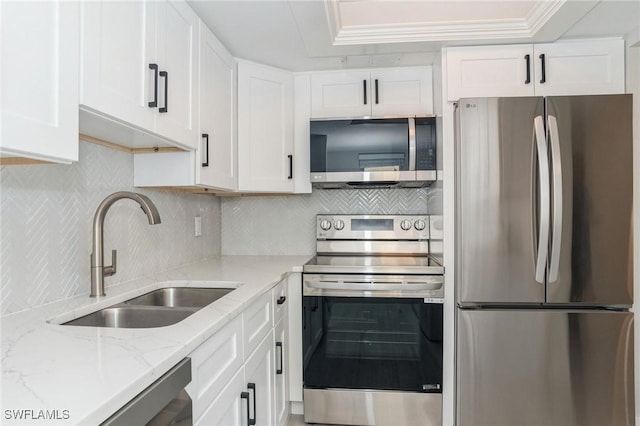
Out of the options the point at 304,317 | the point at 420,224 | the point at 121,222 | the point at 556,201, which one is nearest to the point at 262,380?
the point at 304,317

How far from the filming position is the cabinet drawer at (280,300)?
1.75m

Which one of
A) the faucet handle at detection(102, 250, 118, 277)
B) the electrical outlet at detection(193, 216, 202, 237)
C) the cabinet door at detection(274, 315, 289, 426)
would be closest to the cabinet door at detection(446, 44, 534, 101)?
the cabinet door at detection(274, 315, 289, 426)

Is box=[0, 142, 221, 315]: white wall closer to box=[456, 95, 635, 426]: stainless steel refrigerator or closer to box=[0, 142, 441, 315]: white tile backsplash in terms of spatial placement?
box=[0, 142, 441, 315]: white tile backsplash

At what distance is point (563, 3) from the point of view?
1.54m

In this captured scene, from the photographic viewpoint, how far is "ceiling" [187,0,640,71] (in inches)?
63.4

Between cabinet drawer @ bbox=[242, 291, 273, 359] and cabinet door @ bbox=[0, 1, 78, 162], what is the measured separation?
30.4 inches

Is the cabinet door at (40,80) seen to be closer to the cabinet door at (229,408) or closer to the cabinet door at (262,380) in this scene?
the cabinet door at (229,408)

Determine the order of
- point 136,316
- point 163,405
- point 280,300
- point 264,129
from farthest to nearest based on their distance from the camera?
point 264,129 < point 280,300 < point 136,316 < point 163,405

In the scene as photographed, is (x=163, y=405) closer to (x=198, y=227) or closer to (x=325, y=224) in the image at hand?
(x=198, y=227)

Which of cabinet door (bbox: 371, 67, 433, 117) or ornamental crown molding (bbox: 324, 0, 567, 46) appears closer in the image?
ornamental crown molding (bbox: 324, 0, 567, 46)

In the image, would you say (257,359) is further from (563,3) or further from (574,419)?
(563,3)

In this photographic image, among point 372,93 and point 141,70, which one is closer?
point 141,70

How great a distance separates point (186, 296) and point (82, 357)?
2.85 feet

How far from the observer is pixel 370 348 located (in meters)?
1.97
